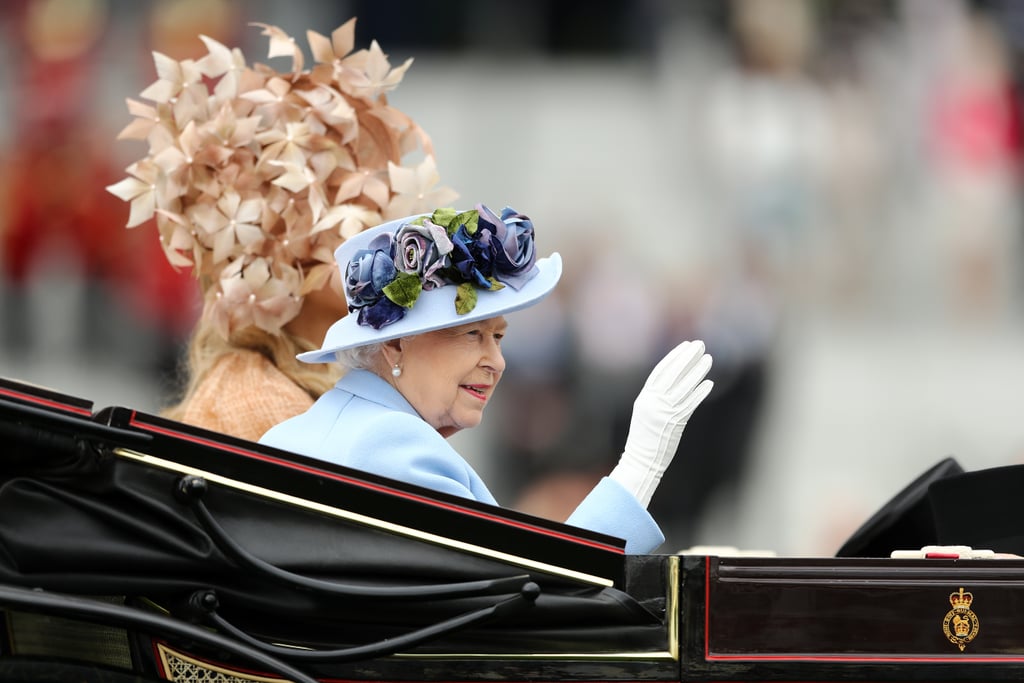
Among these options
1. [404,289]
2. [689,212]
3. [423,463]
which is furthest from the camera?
[689,212]

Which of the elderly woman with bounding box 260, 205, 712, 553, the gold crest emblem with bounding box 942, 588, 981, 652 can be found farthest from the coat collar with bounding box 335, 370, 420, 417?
the gold crest emblem with bounding box 942, 588, 981, 652

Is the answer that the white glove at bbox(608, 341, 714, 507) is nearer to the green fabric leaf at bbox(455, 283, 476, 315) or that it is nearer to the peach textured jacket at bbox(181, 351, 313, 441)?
the green fabric leaf at bbox(455, 283, 476, 315)

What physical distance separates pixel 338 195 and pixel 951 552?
1.84 meters

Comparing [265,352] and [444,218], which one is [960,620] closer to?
[444,218]

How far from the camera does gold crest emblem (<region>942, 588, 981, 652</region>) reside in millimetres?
2707

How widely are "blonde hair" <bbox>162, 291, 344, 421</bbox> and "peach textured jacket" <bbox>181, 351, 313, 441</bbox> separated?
3 centimetres

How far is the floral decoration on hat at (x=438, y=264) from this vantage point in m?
2.96

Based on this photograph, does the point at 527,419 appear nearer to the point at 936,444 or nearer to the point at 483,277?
the point at 936,444

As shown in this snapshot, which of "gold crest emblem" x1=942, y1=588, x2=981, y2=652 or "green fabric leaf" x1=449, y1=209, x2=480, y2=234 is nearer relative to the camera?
"gold crest emblem" x1=942, y1=588, x2=981, y2=652

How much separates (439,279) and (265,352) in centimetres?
110

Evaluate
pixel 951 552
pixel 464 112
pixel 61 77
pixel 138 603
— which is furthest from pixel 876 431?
pixel 138 603

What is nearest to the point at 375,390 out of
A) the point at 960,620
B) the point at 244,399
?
the point at 244,399

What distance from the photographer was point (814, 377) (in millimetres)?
8602

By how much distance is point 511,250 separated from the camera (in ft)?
9.87
